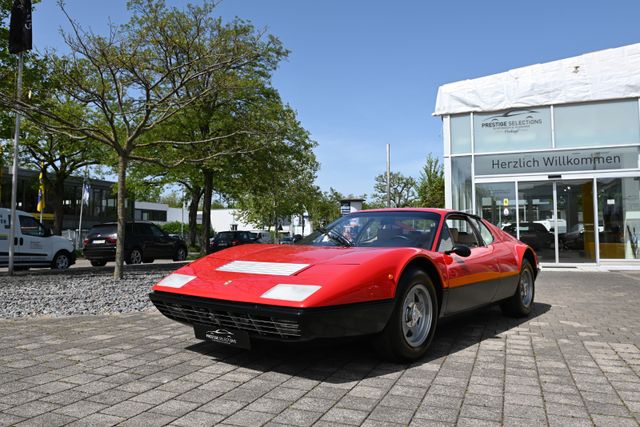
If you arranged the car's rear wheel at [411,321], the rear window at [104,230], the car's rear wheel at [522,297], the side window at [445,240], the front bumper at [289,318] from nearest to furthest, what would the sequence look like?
the front bumper at [289,318] → the car's rear wheel at [411,321] → the side window at [445,240] → the car's rear wheel at [522,297] → the rear window at [104,230]

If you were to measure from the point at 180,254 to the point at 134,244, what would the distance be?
2.95 metres

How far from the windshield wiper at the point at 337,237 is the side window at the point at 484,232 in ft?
5.61

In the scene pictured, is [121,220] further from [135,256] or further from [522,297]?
[135,256]

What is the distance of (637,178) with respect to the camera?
536 inches

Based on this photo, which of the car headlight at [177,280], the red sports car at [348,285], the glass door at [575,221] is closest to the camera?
the red sports car at [348,285]

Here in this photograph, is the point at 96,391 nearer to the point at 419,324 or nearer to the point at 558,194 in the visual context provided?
the point at 419,324

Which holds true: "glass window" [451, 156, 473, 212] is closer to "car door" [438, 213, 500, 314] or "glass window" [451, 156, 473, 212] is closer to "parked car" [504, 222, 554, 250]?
"parked car" [504, 222, 554, 250]

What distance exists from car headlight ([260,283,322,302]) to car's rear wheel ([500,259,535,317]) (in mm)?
3345

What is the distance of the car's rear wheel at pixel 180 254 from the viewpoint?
20.1 metres

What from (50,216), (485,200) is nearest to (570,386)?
(485,200)

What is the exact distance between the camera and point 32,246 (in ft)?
44.5

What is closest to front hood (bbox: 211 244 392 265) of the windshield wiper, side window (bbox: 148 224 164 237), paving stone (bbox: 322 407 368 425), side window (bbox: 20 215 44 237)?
the windshield wiper

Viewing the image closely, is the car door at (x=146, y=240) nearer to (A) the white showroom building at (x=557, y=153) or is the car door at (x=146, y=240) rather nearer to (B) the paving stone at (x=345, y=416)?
(A) the white showroom building at (x=557, y=153)

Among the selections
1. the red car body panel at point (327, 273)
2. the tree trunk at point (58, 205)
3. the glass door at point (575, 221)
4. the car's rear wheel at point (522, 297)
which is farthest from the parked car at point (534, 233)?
the tree trunk at point (58, 205)
